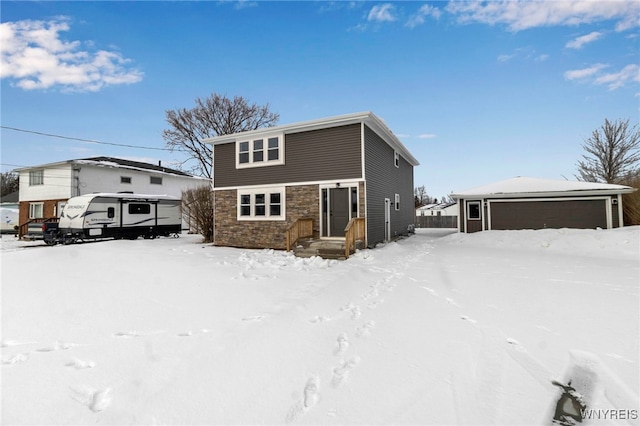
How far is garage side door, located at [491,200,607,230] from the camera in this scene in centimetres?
1505

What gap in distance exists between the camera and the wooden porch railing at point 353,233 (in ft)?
31.8

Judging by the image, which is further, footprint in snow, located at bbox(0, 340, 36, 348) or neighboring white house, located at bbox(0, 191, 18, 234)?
neighboring white house, located at bbox(0, 191, 18, 234)

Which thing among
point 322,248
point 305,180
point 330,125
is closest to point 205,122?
point 305,180

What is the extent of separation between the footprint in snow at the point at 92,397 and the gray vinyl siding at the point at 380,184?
32.7 feet

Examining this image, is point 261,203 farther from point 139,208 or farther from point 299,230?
point 139,208

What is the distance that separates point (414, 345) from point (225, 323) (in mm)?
2503

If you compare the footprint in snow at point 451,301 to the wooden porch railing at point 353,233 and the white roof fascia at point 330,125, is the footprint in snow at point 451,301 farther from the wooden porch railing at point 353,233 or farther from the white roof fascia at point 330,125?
the white roof fascia at point 330,125

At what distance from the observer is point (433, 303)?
4.90 metres

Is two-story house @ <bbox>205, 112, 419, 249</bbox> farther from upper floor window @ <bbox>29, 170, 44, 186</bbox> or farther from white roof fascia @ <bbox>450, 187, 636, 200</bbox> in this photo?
upper floor window @ <bbox>29, 170, 44, 186</bbox>

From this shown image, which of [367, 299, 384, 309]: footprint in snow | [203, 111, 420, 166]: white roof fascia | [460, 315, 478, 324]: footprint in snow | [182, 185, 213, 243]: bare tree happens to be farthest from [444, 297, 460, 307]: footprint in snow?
[182, 185, 213, 243]: bare tree

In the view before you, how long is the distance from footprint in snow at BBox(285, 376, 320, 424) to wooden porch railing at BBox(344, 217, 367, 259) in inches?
282

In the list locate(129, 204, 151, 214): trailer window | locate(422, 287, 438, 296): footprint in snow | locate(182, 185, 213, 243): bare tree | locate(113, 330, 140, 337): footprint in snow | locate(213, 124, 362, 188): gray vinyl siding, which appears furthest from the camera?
locate(129, 204, 151, 214): trailer window

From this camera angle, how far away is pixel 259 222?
13.2 meters

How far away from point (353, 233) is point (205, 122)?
2029cm
